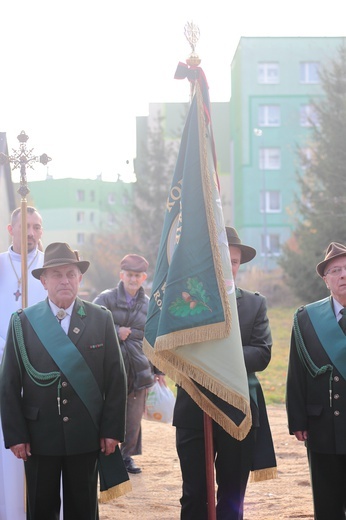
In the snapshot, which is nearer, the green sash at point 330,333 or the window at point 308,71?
the green sash at point 330,333

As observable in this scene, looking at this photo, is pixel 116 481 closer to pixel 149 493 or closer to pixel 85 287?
pixel 149 493

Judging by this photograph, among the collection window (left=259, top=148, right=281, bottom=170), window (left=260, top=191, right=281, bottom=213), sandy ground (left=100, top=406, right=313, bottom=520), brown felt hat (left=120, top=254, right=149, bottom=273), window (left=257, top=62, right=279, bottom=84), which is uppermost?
window (left=257, top=62, right=279, bottom=84)

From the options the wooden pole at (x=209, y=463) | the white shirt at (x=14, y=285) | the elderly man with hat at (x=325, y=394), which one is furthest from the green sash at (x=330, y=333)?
the white shirt at (x=14, y=285)

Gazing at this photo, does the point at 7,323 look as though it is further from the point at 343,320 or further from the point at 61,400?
the point at 343,320

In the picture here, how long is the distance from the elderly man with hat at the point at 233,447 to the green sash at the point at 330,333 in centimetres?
36

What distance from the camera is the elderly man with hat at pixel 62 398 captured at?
516cm

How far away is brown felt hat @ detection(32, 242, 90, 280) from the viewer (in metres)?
5.30

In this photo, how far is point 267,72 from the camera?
51594mm

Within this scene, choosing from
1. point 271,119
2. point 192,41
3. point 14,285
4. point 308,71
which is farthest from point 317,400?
point 308,71

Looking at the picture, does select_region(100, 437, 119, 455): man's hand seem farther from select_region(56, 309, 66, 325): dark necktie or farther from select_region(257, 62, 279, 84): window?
select_region(257, 62, 279, 84): window

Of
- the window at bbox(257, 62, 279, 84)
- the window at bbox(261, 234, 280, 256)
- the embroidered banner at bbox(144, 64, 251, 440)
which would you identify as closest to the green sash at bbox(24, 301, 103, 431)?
the embroidered banner at bbox(144, 64, 251, 440)

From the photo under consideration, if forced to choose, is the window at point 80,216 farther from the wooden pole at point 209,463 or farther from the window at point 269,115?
the wooden pole at point 209,463

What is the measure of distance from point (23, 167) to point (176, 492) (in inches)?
131

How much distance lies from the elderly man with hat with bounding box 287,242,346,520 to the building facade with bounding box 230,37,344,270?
45.5 meters
